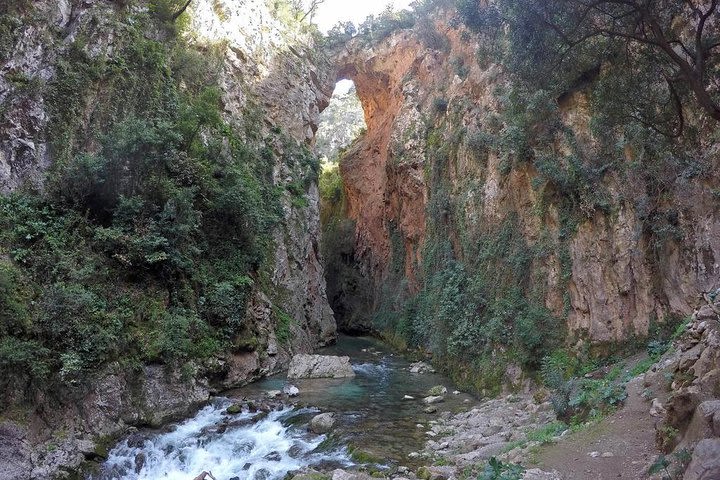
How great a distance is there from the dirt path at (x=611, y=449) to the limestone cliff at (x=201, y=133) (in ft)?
27.7

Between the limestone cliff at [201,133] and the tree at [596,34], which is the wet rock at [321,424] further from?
the tree at [596,34]

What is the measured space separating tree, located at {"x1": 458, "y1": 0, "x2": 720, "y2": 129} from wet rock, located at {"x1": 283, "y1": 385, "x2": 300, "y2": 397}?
35.3ft


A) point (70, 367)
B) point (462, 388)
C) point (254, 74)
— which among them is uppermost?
point (254, 74)

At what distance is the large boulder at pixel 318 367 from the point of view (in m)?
17.4

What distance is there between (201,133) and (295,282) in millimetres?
8558

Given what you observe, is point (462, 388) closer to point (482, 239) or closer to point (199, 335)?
point (482, 239)

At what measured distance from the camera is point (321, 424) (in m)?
11.6

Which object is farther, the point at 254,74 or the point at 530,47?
the point at 254,74

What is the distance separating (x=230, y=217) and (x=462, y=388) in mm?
9881

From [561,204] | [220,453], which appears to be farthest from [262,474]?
[561,204]

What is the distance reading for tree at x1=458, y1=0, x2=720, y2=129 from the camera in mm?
7953

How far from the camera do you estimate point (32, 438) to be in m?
8.72

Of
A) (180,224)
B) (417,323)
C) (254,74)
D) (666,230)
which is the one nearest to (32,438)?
(180,224)

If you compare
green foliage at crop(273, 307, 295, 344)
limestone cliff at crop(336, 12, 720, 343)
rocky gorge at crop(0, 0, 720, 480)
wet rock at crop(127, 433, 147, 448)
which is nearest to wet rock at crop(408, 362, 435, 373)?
rocky gorge at crop(0, 0, 720, 480)
